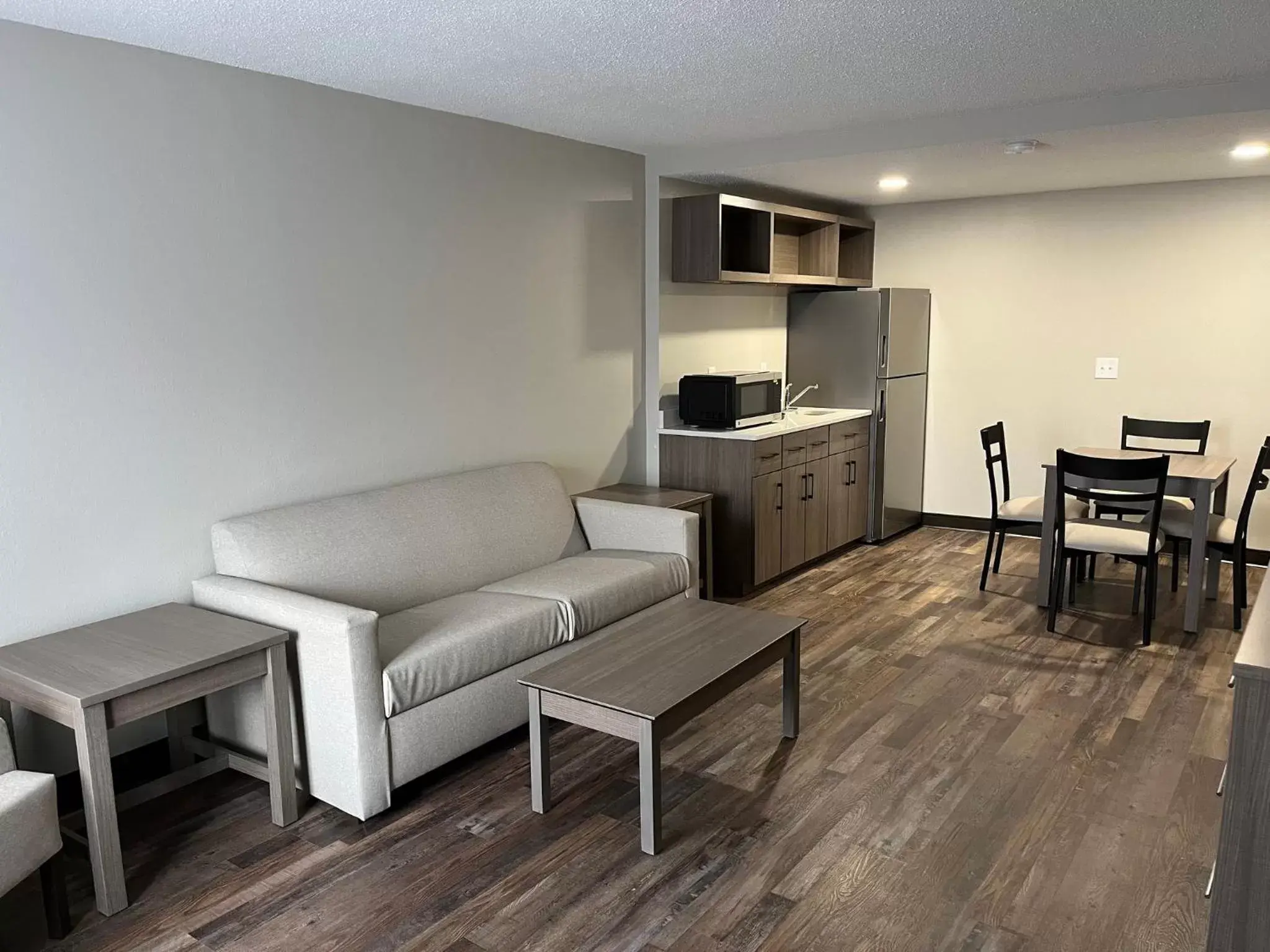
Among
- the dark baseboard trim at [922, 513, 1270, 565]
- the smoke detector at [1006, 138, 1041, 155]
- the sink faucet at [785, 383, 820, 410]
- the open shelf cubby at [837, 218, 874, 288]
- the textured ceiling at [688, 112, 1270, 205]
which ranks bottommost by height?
the dark baseboard trim at [922, 513, 1270, 565]

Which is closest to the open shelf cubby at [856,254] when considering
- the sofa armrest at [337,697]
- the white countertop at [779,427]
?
the white countertop at [779,427]

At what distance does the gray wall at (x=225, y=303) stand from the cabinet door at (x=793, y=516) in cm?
140

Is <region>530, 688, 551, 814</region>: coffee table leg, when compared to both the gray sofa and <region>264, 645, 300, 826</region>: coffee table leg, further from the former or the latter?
<region>264, 645, 300, 826</region>: coffee table leg

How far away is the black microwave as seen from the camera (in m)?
4.89

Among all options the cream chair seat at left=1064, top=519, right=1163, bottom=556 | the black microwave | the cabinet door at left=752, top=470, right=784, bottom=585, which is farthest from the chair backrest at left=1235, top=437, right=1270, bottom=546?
the black microwave

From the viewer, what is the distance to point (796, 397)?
606cm

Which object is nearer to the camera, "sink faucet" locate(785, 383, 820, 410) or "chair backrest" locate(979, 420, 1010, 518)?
"chair backrest" locate(979, 420, 1010, 518)

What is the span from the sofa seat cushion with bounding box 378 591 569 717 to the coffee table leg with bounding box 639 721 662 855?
0.71 meters

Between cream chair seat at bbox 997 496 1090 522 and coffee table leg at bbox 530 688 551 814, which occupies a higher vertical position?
cream chair seat at bbox 997 496 1090 522

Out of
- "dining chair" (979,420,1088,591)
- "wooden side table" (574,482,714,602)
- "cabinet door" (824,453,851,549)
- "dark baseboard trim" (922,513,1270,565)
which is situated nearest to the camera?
"wooden side table" (574,482,714,602)

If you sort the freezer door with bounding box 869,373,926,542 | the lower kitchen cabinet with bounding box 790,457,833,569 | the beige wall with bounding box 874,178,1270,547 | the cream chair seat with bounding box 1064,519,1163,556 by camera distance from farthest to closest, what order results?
the freezer door with bounding box 869,373,926,542
the beige wall with bounding box 874,178,1270,547
the lower kitchen cabinet with bounding box 790,457,833,569
the cream chair seat with bounding box 1064,519,1163,556

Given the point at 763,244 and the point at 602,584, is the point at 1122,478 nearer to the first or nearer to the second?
the point at 763,244

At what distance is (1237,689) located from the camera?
1.86 metres

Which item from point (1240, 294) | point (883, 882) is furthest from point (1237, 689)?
point (1240, 294)
